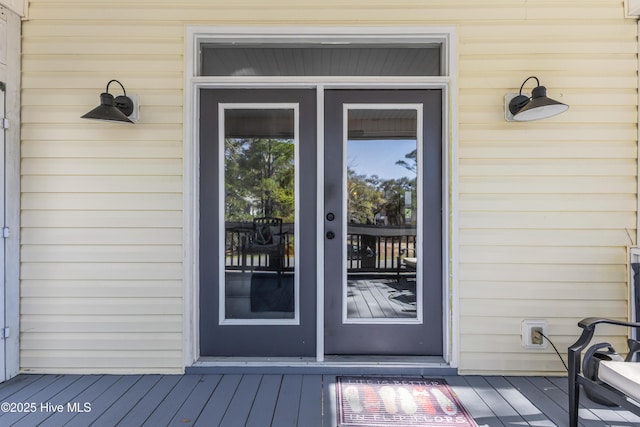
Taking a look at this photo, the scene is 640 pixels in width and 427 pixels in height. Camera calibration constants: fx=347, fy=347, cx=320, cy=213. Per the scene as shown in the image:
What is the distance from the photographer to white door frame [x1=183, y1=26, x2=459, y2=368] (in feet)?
7.94

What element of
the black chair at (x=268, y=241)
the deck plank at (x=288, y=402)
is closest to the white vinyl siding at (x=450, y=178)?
the black chair at (x=268, y=241)

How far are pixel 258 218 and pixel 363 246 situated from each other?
80 centimetres

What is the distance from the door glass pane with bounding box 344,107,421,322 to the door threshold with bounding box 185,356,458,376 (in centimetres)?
30

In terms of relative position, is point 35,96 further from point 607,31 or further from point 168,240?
point 607,31

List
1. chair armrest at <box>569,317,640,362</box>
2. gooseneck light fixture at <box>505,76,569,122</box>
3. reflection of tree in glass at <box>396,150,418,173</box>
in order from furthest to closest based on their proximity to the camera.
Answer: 1. reflection of tree in glass at <box>396,150,418,173</box>
2. gooseneck light fixture at <box>505,76,569,122</box>
3. chair armrest at <box>569,317,640,362</box>

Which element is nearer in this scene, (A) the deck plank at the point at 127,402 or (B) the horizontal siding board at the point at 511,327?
(A) the deck plank at the point at 127,402

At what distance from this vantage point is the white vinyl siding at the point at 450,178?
2395 millimetres

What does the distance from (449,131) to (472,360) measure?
1606 millimetres

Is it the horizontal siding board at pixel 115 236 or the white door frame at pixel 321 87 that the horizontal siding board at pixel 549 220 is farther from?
the horizontal siding board at pixel 115 236

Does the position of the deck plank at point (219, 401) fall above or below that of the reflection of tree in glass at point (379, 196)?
below

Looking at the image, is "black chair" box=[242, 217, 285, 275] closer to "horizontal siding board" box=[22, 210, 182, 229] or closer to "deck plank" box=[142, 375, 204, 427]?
"horizontal siding board" box=[22, 210, 182, 229]

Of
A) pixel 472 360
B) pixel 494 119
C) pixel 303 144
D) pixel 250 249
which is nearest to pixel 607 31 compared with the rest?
pixel 494 119

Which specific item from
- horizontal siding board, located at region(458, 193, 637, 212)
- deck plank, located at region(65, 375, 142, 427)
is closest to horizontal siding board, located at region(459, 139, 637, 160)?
horizontal siding board, located at region(458, 193, 637, 212)

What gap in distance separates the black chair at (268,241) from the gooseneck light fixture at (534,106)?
69.5 inches
